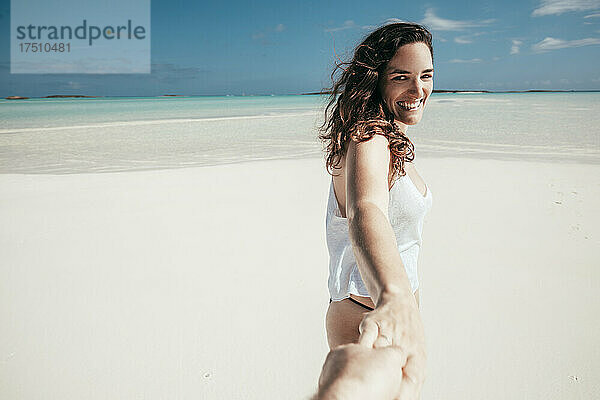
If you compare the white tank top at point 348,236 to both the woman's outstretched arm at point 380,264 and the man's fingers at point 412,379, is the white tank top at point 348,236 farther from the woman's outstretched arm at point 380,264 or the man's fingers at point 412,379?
the man's fingers at point 412,379

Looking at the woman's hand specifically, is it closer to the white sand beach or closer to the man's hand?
the man's hand

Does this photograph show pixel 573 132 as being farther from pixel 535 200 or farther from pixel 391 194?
pixel 391 194

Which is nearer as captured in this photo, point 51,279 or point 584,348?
point 584,348

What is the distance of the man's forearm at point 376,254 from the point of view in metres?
0.81

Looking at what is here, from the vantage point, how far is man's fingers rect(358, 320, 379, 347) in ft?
1.99

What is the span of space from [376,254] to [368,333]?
27 centimetres

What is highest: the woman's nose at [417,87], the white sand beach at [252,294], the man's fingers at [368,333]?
the woman's nose at [417,87]

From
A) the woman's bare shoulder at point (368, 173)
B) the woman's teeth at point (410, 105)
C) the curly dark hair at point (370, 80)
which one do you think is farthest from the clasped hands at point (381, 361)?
the woman's teeth at point (410, 105)

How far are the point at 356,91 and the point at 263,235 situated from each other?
380 centimetres

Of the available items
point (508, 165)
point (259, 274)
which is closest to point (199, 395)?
point (259, 274)

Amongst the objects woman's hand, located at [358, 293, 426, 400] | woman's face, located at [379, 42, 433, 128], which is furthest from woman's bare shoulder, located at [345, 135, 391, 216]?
woman's hand, located at [358, 293, 426, 400]

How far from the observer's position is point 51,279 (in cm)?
409

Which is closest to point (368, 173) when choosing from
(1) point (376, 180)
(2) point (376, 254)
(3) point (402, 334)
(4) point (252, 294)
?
(1) point (376, 180)

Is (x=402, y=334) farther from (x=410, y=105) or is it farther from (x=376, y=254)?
(x=410, y=105)
